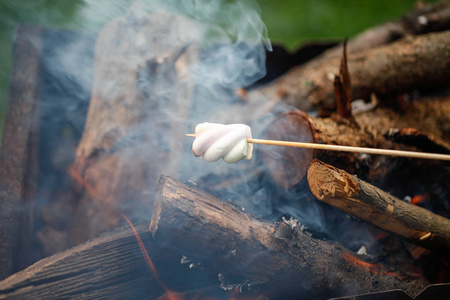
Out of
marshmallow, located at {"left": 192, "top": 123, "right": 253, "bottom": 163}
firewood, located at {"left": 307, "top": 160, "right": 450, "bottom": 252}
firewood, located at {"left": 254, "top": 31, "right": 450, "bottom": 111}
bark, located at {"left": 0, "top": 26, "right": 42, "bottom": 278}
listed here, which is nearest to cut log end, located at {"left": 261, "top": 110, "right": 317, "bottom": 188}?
firewood, located at {"left": 307, "top": 160, "right": 450, "bottom": 252}

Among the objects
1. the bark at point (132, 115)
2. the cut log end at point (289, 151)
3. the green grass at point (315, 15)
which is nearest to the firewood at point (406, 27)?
the green grass at point (315, 15)

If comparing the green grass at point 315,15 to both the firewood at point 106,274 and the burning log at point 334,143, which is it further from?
the firewood at point 106,274

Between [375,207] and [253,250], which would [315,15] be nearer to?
[375,207]

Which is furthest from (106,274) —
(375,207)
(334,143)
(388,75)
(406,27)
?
(406,27)

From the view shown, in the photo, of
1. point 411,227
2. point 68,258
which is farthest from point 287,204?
point 68,258

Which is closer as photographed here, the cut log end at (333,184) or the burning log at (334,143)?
the cut log end at (333,184)

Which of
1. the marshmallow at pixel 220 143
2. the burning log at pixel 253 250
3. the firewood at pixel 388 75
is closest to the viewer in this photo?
the burning log at pixel 253 250

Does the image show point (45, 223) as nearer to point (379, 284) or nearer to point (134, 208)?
point (134, 208)
